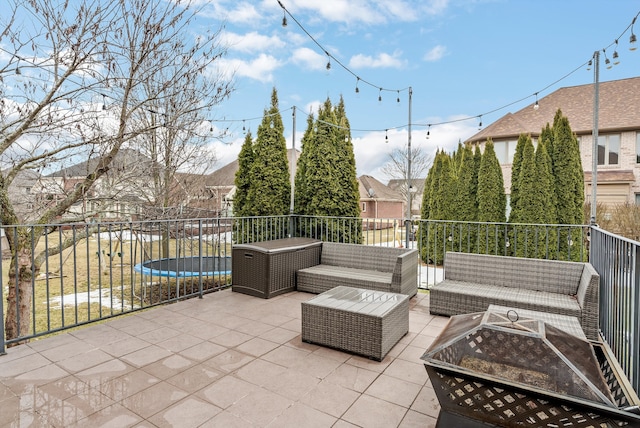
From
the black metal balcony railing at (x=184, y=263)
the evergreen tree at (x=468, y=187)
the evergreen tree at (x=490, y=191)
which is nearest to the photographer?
the black metal balcony railing at (x=184, y=263)

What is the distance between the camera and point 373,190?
26.9 metres

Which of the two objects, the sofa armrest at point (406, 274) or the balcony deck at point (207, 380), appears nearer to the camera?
the balcony deck at point (207, 380)

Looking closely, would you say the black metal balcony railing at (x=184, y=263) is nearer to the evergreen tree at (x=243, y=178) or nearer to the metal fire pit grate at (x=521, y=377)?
the metal fire pit grate at (x=521, y=377)

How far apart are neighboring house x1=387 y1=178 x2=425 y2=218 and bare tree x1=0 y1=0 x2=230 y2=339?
76.2ft

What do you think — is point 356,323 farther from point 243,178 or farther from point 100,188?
point 243,178

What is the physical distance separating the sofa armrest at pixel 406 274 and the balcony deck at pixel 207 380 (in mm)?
663

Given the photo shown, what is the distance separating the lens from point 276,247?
15.7 feet

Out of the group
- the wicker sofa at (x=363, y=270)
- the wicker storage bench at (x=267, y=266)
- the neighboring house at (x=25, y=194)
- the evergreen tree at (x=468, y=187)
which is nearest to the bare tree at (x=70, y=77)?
the neighboring house at (x=25, y=194)

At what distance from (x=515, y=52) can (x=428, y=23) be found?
2678mm

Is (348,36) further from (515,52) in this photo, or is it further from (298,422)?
(298,422)

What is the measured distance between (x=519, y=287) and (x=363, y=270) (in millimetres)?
1903

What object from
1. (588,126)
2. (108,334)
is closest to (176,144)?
(108,334)

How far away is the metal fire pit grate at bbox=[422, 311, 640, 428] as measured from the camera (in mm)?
1487

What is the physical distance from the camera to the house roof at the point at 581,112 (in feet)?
44.0
